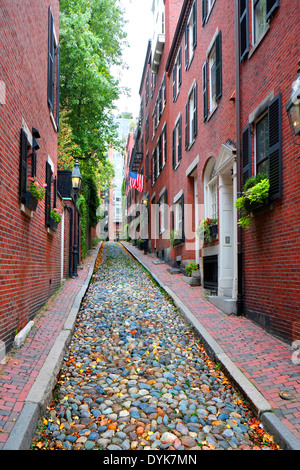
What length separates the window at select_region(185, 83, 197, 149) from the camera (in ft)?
40.8

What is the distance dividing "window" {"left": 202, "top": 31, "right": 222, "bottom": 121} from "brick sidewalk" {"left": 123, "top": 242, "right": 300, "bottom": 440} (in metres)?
5.56

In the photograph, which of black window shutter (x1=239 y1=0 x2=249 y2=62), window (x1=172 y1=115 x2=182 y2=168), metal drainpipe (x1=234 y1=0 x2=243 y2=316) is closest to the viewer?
black window shutter (x1=239 y1=0 x2=249 y2=62)

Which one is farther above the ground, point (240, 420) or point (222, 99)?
point (222, 99)

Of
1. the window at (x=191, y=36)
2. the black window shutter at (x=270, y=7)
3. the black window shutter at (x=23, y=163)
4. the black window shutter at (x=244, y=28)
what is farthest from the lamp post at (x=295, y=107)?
the window at (x=191, y=36)

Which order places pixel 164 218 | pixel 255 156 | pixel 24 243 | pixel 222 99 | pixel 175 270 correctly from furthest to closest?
pixel 164 218 → pixel 175 270 → pixel 222 99 → pixel 255 156 → pixel 24 243

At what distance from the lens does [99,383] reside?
461 centimetres

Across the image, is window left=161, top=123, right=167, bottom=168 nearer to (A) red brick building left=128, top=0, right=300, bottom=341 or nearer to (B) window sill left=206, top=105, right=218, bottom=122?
(A) red brick building left=128, top=0, right=300, bottom=341

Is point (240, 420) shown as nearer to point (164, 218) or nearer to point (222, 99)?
point (222, 99)

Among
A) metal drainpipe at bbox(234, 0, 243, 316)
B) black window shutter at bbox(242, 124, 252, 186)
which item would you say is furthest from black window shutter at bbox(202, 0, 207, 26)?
black window shutter at bbox(242, 124, 252, 186)

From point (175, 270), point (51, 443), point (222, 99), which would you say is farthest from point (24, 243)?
point (175, 270)

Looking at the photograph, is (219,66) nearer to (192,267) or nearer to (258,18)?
(258,18)

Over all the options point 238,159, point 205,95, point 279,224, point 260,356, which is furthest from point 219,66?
point 260,356

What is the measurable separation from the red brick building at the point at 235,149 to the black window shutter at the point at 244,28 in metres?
0.02
